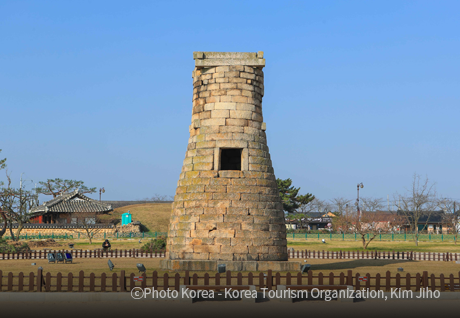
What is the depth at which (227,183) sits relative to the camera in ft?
67.2

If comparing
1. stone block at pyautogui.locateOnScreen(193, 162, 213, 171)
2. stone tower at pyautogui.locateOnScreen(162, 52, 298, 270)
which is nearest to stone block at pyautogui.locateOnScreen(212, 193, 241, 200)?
stone tower at pyautogui.locateOnScreen(162, 52, 298, 270)

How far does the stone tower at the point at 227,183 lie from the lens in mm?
19984

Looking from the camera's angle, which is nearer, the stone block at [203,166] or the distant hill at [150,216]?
the stone block at [203,166]

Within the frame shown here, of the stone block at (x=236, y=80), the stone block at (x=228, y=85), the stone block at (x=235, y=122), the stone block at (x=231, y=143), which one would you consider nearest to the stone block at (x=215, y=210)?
the stone block at (x=231, y=143)

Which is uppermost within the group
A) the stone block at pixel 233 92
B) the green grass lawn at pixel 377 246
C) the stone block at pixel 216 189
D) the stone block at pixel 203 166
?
the stone block at pixel 233 92

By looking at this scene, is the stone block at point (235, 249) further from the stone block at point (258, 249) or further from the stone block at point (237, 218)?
the stone block at point (237, 218)

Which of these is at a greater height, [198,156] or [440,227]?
[198,156]

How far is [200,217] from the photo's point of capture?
20234 millimetres

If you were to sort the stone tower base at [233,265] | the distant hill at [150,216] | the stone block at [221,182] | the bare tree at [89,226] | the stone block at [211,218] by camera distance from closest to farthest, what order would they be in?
the stone tower base at [233,265] < the stone block at [211,218] < the stone block at [221,182] < the bare tree at [89,226] < the distant hill at [150,216]

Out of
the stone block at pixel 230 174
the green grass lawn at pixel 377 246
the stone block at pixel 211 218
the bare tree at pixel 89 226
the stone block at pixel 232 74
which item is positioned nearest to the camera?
the stone block at pixel 211 218

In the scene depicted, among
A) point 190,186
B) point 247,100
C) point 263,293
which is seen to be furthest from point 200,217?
point 263,293

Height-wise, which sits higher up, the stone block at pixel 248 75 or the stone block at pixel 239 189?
the stone block at pixel 248 75

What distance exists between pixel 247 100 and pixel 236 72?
1308 mm

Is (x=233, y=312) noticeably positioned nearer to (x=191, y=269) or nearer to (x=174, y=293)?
(x=174, y=293)
